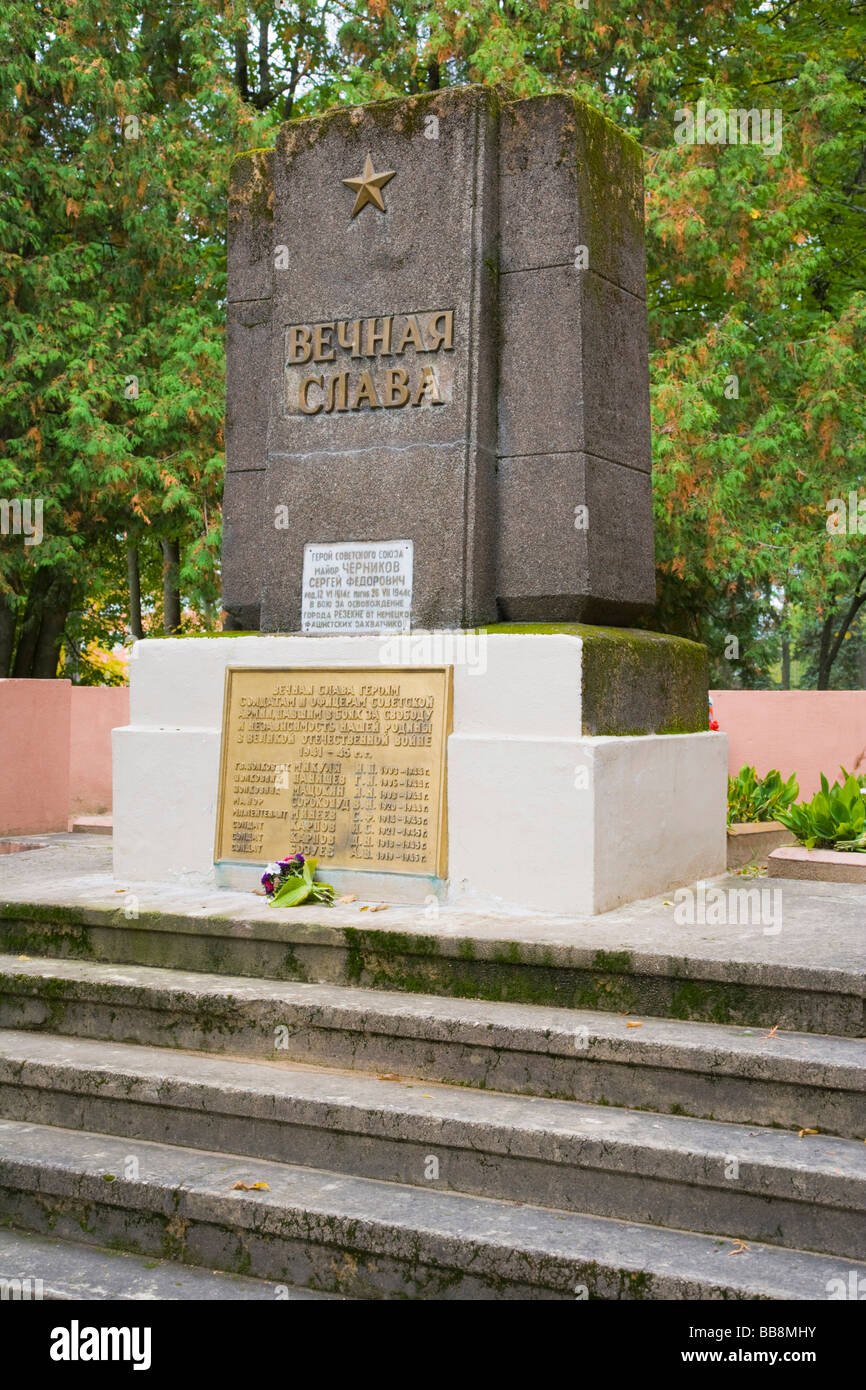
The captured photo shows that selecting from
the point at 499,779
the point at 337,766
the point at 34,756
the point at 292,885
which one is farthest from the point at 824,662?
the point at 292,885

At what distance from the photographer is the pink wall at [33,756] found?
30.8ft

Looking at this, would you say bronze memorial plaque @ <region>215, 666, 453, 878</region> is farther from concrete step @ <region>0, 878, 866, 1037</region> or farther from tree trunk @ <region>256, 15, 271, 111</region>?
tree trunk @ <region>256, 15, 271, 111</region>

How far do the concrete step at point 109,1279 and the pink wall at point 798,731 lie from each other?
841 cm

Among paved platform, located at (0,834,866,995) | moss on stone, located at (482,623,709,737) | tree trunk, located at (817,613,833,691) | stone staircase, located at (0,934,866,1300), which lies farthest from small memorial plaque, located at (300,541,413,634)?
tree trunk, located at (817,613,833,691)

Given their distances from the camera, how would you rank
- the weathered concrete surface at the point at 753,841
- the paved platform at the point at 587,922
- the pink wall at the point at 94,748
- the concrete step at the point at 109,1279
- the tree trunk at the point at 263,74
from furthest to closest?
the tree trunk at the point at 263,74, the pink wall at the point at 94,748, the weathered concrete surface at the point at 753,841, the paved platform at the point at 587,922, the concrete step at the point at 109,1279

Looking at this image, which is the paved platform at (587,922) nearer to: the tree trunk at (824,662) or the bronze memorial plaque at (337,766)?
the bronze memorial plaque at (337,766)

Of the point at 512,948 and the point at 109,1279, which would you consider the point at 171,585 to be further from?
the point at 109,1279

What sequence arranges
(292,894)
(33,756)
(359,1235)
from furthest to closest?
1. (33,756)
2. (292,894)
3. (359,1235)

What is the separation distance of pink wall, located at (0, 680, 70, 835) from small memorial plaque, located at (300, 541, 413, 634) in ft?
13.0

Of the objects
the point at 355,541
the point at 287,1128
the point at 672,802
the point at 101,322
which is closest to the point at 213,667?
the point at 355,541

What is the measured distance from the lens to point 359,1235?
12.1ft

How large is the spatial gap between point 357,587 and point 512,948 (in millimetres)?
2060

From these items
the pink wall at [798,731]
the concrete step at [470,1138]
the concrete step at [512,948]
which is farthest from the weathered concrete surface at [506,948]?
the pink wall at [798,731]

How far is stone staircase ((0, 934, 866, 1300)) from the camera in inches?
140
